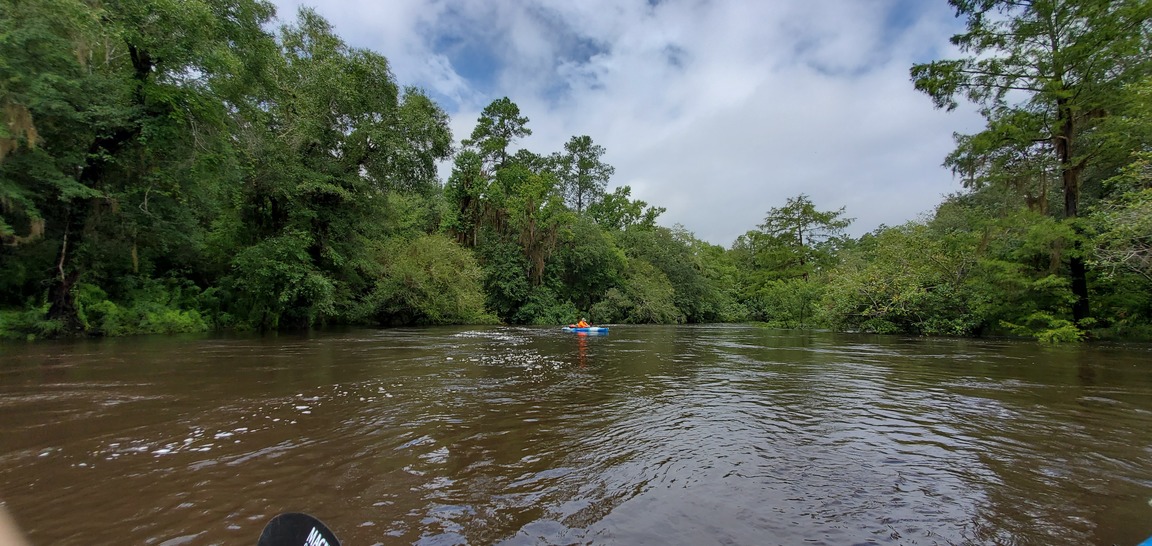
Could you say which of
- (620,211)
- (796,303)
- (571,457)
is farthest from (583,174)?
(571,457)

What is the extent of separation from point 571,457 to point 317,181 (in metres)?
17.6

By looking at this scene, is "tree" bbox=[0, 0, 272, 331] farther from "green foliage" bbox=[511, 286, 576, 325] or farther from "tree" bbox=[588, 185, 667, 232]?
"tree" bbox=[588, 185, 667, 232]

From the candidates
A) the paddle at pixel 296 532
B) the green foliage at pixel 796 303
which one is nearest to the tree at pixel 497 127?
the green foliage at pixel 796 303

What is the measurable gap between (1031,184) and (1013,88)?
12.2 feet

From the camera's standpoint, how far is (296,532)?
1.84 metres

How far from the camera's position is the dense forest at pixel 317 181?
12070 millimetres

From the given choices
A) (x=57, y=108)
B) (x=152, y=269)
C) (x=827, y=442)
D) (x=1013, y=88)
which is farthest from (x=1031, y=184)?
(x=152, y=269)

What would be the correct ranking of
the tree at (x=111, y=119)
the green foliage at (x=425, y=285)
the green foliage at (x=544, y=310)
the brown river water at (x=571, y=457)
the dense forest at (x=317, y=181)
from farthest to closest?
the green foliage at (x=544, y=310) → the green foliage at (x=425, y=285) → the dense forest at (x=317, y=181) → the tree at (x=111, y=119) → the brown river water at (x=571, y=457)

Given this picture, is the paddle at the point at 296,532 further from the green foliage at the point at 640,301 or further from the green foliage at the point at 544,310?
the green foliage at the point at 640,301

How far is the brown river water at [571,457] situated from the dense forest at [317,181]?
8.00 metres

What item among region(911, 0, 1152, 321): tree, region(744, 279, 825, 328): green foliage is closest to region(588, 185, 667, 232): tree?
region(744, 279, 825, 328): green foliage

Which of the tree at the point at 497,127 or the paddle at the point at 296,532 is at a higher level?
the tree at the point at 497,127

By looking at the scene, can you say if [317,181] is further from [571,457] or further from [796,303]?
[796,303]

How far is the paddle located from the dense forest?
14.3 metres
